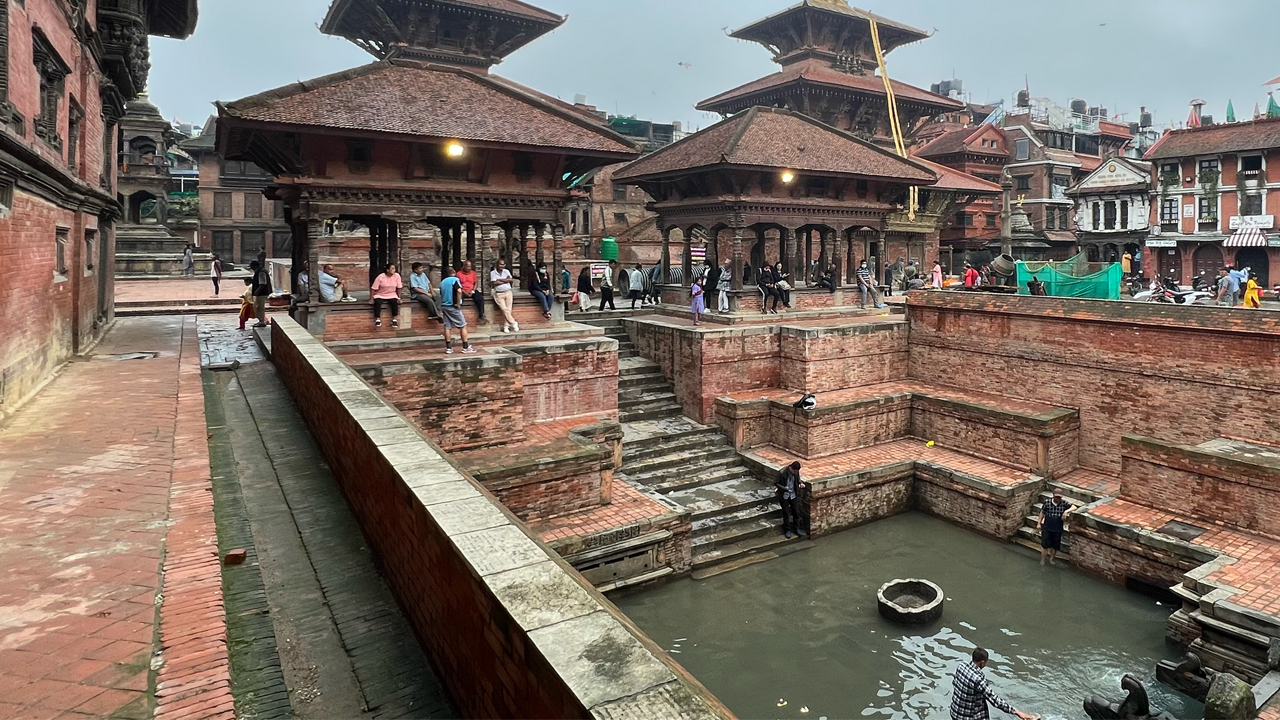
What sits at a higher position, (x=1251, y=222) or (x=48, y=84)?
(x=1251, y=222)

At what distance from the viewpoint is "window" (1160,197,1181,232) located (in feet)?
115

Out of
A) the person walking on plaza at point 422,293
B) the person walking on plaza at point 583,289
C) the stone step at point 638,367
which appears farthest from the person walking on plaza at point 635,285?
the person walking on plaza at point 422,293

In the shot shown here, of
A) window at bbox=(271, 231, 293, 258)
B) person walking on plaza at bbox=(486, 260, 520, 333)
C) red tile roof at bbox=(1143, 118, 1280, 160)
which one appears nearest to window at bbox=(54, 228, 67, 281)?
person walking on plaza at bbox=(486, 260, 520, 333)

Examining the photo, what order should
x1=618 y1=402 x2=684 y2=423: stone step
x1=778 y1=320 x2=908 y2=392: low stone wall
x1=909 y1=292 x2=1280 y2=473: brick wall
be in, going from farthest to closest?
x1=778 y1=320 x2=908 y2=392: low stone wall → x1=618 y1=402 x2=684 y2=423: stone step → x1=909 y1=292 x2=1280 y2=473: brick wall

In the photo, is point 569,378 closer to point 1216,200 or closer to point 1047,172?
point 1216,200

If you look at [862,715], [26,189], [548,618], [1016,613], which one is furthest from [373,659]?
[1016,613]

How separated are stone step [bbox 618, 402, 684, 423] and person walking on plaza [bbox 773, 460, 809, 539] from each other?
11.2 feet

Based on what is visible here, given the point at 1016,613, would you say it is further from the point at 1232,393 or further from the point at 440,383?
the point at 440,383

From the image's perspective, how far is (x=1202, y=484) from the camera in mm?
11383

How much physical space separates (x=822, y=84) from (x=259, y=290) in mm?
21371

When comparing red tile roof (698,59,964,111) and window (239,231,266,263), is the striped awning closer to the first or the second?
red tile roof (698,59,964,111)

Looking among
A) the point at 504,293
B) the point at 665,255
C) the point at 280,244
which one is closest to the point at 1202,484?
the point at 504,293

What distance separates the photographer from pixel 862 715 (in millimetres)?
7945

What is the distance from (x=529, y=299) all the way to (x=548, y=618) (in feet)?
41.7
